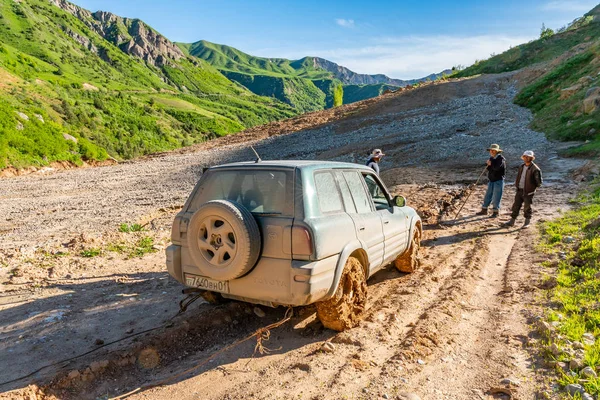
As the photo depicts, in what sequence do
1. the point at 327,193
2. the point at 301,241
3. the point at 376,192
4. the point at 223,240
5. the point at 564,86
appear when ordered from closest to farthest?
the point at 301,241
the point at 223,240
the point at 327,193
the point at 376,192
the point at 564,86

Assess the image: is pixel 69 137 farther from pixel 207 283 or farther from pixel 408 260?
pixel 207 283

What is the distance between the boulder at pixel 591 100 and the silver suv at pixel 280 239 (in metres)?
22.1

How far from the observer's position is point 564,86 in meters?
27.0

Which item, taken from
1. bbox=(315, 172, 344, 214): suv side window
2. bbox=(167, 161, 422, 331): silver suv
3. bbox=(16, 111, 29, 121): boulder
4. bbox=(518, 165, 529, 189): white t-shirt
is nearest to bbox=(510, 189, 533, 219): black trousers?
bbox=(518, 165, 529, 189): white t-shirt

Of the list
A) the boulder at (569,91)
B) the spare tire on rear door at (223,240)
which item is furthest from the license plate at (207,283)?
the boulder at (569,91)

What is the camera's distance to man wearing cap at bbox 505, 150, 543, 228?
919 cm

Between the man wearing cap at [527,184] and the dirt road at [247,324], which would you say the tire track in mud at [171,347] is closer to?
the dirt road at [247,324]

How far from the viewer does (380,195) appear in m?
6.47

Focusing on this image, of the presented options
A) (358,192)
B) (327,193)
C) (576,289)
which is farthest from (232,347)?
(576,289)

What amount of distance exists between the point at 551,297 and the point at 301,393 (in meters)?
3.82

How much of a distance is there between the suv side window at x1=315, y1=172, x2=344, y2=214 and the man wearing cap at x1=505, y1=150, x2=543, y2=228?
6843 mm

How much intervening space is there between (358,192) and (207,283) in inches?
88.2

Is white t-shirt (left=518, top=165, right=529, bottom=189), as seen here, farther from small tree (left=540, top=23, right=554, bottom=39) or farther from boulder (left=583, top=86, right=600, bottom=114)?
small tree (left=540, top=23, right=554, bottom=39)

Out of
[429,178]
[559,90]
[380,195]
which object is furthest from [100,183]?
[559,90]
